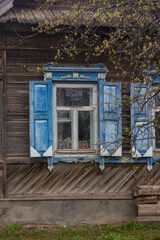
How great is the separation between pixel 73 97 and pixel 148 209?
247 cm

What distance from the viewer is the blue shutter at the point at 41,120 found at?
686 centimetres

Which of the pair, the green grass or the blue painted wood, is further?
the blue painted wood

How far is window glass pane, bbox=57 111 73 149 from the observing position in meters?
7.23

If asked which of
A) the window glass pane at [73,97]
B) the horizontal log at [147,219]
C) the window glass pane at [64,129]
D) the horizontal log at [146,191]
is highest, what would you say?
the window glass pane at [73,97]

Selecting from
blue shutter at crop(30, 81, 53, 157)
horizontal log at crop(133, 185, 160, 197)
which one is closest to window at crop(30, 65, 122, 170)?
blue shutter at crop(30, 81, 53, 157)

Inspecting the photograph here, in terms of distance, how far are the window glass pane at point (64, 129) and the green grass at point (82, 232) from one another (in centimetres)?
149

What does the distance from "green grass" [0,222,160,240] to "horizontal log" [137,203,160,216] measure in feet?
0.71

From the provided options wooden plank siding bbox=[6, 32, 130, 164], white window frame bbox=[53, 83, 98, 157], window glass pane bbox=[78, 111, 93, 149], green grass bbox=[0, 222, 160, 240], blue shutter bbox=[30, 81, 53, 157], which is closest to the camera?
green grass bbox=[0, 222, 160, 240]

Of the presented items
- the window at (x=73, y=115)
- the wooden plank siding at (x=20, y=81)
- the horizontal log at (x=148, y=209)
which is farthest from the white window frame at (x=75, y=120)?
the horizontal log at (x=148, y=209)

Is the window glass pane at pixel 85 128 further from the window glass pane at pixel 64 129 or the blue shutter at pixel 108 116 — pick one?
the blue shutter at pixel 108 116

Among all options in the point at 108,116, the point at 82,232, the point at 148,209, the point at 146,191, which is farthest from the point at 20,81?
the point at 148,209

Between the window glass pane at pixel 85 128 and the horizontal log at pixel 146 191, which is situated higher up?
the window glass pane at pixel 85 128

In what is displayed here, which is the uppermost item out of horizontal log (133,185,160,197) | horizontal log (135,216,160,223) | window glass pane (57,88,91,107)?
window glass pane (57,88,91,107)

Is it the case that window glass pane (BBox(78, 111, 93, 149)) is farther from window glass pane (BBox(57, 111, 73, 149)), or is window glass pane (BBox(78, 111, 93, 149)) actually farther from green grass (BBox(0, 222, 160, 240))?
green grass (BBox(0, 222, 160, 240))
